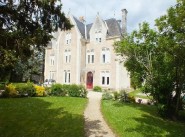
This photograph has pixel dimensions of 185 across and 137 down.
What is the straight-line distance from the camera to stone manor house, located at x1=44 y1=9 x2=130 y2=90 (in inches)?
1479

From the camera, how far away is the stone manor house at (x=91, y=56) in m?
37.6

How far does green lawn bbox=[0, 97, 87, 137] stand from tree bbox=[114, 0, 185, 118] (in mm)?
6324

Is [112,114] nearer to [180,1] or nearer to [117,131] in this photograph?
[117,131]

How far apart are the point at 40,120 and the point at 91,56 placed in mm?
27770

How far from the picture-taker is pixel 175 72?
675 inches

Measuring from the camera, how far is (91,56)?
4084 cm

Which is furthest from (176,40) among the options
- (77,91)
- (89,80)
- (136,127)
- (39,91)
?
(89,80)

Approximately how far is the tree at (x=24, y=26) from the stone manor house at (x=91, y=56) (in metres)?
26.4

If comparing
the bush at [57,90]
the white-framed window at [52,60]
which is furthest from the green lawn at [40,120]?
the white-framed window at [52,60]

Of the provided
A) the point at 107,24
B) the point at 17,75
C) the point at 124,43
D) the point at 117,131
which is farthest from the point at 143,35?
the point at 17,75

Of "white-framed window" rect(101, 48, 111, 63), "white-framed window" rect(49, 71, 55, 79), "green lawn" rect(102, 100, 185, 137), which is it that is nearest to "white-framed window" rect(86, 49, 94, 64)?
"white-framed window" rect(101, 48, 111, 63)

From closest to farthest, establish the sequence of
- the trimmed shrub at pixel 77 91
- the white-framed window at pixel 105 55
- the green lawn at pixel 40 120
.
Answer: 1. the green lawn at pixel 40 120
2. the trimmed shrub at pixel 77 91
3. the white-framed window at pixel 105 55

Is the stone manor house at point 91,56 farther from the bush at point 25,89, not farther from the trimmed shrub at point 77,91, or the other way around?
the bush at point 25,89

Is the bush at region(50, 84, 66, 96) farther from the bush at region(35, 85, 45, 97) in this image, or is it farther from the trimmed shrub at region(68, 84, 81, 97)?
the bush at region(35, 85, 45, 97)
